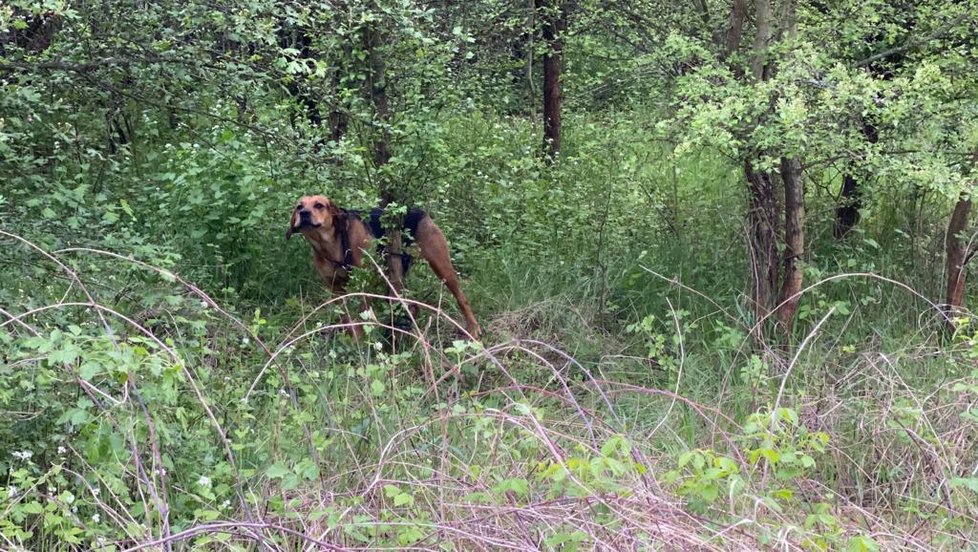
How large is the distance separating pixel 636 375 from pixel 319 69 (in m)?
2.75

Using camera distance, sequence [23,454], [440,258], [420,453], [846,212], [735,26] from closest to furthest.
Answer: [23,454], [420,453], [735,26], [440,258], [846,212]

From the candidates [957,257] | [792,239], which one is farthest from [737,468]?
[957,257]

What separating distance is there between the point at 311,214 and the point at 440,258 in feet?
3.36

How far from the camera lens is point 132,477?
3709mm

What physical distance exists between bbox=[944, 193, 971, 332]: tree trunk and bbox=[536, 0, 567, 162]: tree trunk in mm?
3669

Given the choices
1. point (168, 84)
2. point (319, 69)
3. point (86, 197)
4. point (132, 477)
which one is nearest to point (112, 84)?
point (168, 84)

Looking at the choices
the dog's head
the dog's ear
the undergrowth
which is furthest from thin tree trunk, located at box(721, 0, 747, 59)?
the dog's ear

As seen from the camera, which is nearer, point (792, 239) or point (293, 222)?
point (792, 239)

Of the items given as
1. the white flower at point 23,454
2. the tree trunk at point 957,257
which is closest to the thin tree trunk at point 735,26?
the tree trunk at point 957,257

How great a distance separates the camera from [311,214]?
641cm

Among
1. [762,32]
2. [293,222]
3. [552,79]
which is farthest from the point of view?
[552,79]

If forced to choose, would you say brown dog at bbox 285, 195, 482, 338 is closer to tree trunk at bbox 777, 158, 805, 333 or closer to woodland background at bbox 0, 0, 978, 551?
woodland background at bbox 0, 0, 978, 551

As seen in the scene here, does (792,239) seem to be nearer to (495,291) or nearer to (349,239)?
(495,291)

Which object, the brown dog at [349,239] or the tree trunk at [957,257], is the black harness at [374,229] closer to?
the brown dog at [349,239]
